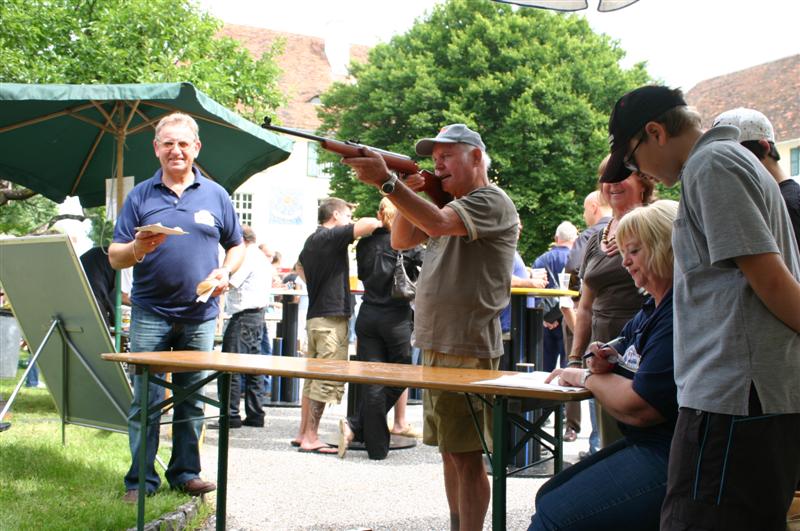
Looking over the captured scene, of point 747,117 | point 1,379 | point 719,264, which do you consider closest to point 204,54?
point 1,379

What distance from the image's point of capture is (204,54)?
24391mm

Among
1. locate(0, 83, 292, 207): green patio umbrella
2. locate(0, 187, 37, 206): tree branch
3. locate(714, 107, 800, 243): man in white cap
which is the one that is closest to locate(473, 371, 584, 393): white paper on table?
locate(714, 107, 800, 243): man in white cap

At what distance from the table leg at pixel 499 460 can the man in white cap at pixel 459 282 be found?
2.30 ft

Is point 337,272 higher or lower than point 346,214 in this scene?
lower

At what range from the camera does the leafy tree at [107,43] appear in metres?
21.3

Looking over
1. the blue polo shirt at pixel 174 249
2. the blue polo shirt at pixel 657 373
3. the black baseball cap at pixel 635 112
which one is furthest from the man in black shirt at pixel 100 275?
the black baseball cap at pixel 635 112

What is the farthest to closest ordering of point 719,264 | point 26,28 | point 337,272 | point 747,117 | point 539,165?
1. point 539,165
2. point 26,28
3. point 337,272
4. point 747,117
5. point 719,264

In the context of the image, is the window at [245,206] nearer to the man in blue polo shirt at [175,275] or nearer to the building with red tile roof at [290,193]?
the building with red tile roof at [290,193]

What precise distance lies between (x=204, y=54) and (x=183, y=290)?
67.1ft

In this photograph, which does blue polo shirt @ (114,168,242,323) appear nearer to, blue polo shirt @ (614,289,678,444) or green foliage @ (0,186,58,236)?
blue polo shirt @ (614,289,678,444)

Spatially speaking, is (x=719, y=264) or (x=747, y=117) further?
(x=747, y=117)

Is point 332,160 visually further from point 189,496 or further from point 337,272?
point 189,496

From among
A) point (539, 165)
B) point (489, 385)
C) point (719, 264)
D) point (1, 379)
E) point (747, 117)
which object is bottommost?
point (1, 379)

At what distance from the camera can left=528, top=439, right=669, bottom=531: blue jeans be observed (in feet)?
9.04
